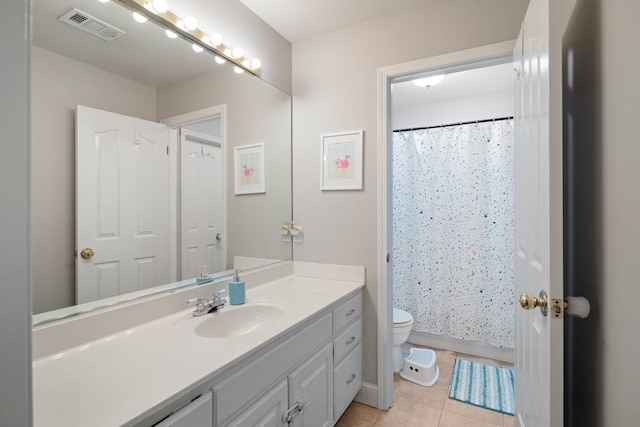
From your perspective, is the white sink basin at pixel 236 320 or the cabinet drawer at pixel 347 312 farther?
the cabinet drawer at pixel 347 312

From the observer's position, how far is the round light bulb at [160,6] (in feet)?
4.23

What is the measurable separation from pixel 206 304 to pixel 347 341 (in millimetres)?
817

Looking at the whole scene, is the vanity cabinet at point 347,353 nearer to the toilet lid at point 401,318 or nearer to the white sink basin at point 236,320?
the white sink basin at point 236,320

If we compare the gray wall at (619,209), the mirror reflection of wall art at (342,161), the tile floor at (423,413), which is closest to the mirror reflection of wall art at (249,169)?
the mirror reflection of wall art at (342,161)

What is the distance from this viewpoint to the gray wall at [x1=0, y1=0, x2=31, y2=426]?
37 cm

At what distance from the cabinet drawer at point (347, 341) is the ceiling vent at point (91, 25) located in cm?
168

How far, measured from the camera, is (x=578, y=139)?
987 millimetres

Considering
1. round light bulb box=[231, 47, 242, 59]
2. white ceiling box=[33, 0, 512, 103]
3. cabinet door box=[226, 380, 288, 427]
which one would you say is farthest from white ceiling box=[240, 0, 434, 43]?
cabinet door box=[226, 380, 288, 427]

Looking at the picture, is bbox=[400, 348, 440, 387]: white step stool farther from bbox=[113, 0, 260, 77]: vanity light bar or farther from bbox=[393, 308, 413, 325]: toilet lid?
bbox=[113, 0, 260, 77]: vanity light bar

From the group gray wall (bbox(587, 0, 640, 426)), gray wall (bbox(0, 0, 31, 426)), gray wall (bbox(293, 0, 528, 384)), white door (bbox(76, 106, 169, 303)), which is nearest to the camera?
gray wall (bbox(0, 0, 31, 426))

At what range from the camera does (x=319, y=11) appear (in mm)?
1856

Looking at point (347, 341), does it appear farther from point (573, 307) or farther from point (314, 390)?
point (573, 307)

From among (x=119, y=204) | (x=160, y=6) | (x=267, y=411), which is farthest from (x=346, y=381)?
(x=160, y=6)

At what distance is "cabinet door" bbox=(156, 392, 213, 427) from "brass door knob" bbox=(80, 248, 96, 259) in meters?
0.71
